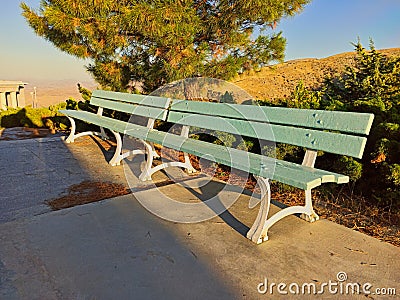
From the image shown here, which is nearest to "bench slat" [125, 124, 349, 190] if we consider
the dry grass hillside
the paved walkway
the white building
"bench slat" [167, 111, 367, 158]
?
"bench slat" [167, 111, 367, 158]

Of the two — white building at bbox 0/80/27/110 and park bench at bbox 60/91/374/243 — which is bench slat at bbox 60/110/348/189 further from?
white building at bbox 0/80/27/110

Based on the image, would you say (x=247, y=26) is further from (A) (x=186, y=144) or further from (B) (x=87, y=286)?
(B) (x=87, y=286)

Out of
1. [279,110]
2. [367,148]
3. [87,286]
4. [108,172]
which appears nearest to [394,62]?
[367,148]

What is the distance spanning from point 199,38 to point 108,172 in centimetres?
267

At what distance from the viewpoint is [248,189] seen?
321cm

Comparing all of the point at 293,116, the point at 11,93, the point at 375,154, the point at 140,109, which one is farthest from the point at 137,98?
the point at 11,93

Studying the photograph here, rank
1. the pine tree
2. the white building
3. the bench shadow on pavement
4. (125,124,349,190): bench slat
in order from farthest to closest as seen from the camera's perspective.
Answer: the white building < the pine tree < (125,124,349,190): bench slat < the bench shadow on pavement

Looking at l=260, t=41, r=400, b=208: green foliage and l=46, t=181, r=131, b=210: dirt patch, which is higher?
l=260, t=41, r=400, b=208: green foliage

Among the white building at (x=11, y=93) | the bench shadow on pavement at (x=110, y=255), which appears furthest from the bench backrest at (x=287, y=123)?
the white building at (x=11, y=93)

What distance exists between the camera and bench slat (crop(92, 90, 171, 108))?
12.5 ft

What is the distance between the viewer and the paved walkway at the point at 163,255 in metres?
1.66

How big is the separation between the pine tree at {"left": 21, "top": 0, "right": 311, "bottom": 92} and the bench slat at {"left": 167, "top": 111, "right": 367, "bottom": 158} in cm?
139

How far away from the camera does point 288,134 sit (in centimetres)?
248

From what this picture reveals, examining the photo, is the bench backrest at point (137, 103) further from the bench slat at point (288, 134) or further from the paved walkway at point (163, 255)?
the paved walkway at point (163, 255)
